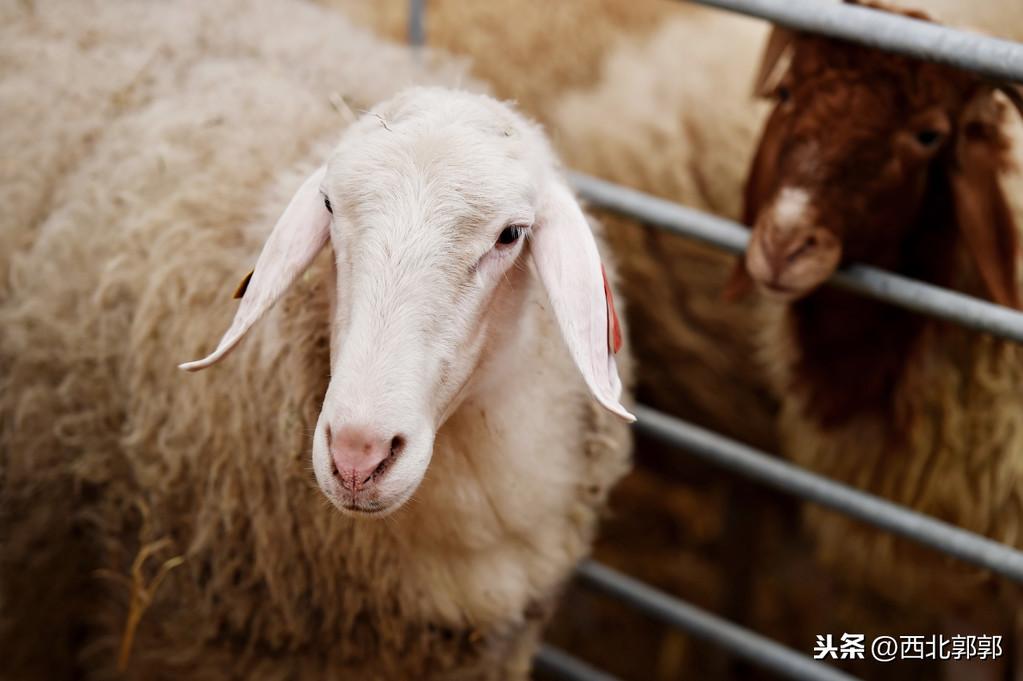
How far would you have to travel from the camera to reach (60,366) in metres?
2.05

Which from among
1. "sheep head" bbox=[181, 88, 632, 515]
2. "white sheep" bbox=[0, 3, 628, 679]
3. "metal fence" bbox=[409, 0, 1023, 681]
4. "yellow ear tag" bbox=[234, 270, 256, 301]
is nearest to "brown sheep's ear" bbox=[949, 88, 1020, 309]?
"metal fence" bbox=[409, 0, 1023, 681]

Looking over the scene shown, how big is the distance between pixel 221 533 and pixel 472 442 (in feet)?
1.61

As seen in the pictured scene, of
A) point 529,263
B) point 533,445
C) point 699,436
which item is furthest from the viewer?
point 699,436

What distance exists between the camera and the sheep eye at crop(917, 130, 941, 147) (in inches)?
81.1

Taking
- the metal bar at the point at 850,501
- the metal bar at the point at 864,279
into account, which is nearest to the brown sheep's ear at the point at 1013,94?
the metal bar at the point at 864,279

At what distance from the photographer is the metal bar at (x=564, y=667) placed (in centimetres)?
269

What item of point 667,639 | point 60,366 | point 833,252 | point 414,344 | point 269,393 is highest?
point 414,344

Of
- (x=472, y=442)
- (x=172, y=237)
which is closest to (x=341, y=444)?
(x=472, y=442)

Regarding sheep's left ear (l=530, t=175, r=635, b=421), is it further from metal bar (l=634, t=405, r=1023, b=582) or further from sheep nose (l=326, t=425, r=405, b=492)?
metal bar (l=634, t=405, r=1023, b=582)

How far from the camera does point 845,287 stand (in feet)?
6.95

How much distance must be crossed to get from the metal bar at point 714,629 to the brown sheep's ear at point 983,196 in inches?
32.5

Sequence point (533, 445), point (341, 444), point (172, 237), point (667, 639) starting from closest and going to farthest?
point (341, 444) < point (533, 445) < point (172, 237) < point (667, 639)

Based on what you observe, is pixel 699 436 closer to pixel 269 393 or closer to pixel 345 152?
pixel 269 393

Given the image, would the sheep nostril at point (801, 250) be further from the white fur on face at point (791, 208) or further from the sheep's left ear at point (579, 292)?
the sheep's left ear at point (579, 292)
